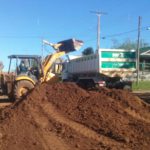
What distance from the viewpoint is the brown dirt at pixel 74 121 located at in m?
9.28

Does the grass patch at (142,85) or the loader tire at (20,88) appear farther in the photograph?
the grass patch at (142,85)

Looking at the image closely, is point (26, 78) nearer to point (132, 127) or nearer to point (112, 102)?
point (112, 102)

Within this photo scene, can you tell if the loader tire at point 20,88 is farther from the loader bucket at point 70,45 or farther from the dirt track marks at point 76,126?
the dirt track marks at point 76,126

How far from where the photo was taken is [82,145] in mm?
9094

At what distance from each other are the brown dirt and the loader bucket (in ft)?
36.4

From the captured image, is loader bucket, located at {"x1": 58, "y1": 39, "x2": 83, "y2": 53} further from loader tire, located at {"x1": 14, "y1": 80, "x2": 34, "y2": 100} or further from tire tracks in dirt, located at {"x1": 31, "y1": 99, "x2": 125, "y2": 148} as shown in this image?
tire tracks in dirt, located at {"x1": 31, "y1": 99, "x2": 125, "y2": 148}

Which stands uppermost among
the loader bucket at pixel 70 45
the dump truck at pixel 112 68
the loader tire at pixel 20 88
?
the loader bucket at pixel 70 45

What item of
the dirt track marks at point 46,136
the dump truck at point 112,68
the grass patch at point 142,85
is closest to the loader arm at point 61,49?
the dump truck at point 112,68

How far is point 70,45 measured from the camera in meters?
25.8

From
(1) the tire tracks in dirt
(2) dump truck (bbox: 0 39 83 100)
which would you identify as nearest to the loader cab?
(2) dump truck (bbox: 0 39 83 100)

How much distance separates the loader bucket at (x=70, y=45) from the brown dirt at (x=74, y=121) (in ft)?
36.4

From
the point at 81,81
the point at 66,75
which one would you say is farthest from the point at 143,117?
the point at 66,75

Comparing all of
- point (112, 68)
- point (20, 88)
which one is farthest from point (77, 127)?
point (112, 68)

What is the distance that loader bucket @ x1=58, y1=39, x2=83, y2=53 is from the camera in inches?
1016
